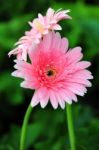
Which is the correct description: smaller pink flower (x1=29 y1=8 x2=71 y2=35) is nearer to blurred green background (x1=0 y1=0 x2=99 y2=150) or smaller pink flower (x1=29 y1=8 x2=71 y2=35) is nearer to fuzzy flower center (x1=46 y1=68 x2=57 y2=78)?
fuzzy flower center (x1=46 y1=68 x2=57 y2=78)

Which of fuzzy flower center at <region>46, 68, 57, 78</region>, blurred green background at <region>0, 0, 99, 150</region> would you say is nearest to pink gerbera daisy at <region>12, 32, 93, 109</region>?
fuzzy flower center at <region>46, 68, 57, 78</region>

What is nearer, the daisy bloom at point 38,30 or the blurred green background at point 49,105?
the daisy bloom at point 38,30

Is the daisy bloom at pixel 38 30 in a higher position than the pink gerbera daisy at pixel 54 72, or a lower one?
higher

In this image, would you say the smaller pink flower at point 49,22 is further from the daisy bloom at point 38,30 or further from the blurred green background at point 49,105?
the blurred green background at point 49,105

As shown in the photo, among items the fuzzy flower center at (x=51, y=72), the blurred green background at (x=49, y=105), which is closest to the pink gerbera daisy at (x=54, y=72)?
the fuzzy flower center at (x=51, y=72)

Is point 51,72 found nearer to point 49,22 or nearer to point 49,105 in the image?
point 49,22

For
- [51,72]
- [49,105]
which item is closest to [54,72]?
[51,72]

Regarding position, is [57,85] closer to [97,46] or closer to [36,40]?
[36,40]
